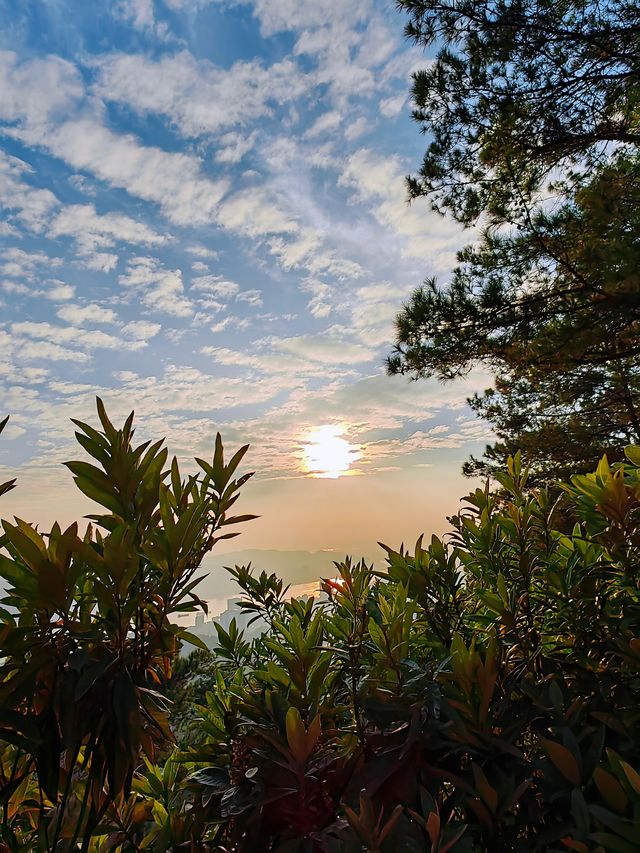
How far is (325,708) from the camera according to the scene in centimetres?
111

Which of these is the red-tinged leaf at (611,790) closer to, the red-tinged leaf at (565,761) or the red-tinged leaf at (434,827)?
the red-tinged leaf at (565,761)

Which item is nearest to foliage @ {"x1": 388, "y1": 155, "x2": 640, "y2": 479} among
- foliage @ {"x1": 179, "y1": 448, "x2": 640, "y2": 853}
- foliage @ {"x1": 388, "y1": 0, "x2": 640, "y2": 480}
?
foliage @ {"x1": 388, "y1": 0, "x2": 640, "y2": 480}

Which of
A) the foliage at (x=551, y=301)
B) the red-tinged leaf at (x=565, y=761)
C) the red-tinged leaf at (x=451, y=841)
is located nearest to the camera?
the red-tinged leaf at (x=451, y=841)

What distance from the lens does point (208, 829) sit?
111cm

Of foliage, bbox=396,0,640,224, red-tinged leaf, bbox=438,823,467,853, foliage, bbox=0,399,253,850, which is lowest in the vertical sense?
red-tinged leaf, bbox=438,823,467,853

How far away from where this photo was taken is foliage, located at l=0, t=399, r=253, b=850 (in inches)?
34.7

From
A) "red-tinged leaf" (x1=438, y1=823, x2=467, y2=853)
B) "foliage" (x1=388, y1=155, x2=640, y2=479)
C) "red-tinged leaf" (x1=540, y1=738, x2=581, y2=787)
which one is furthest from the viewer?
"foliage" (x1=388, y1=155, x2=640, y2=479)

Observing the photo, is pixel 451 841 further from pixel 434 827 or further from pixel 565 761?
pixel 565 761

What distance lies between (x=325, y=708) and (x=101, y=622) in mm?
510

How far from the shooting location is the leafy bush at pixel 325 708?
856mm

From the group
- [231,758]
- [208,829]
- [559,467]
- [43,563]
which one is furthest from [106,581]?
[559,467]

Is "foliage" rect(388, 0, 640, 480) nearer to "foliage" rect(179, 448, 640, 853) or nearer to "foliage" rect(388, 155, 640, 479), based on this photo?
"foliage" rect(388, 155, 640, 479)

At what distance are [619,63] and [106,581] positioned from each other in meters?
8.29

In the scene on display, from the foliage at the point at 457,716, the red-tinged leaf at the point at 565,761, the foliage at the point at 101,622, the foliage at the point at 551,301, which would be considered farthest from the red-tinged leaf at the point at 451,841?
the foliage at the point at 551,301
